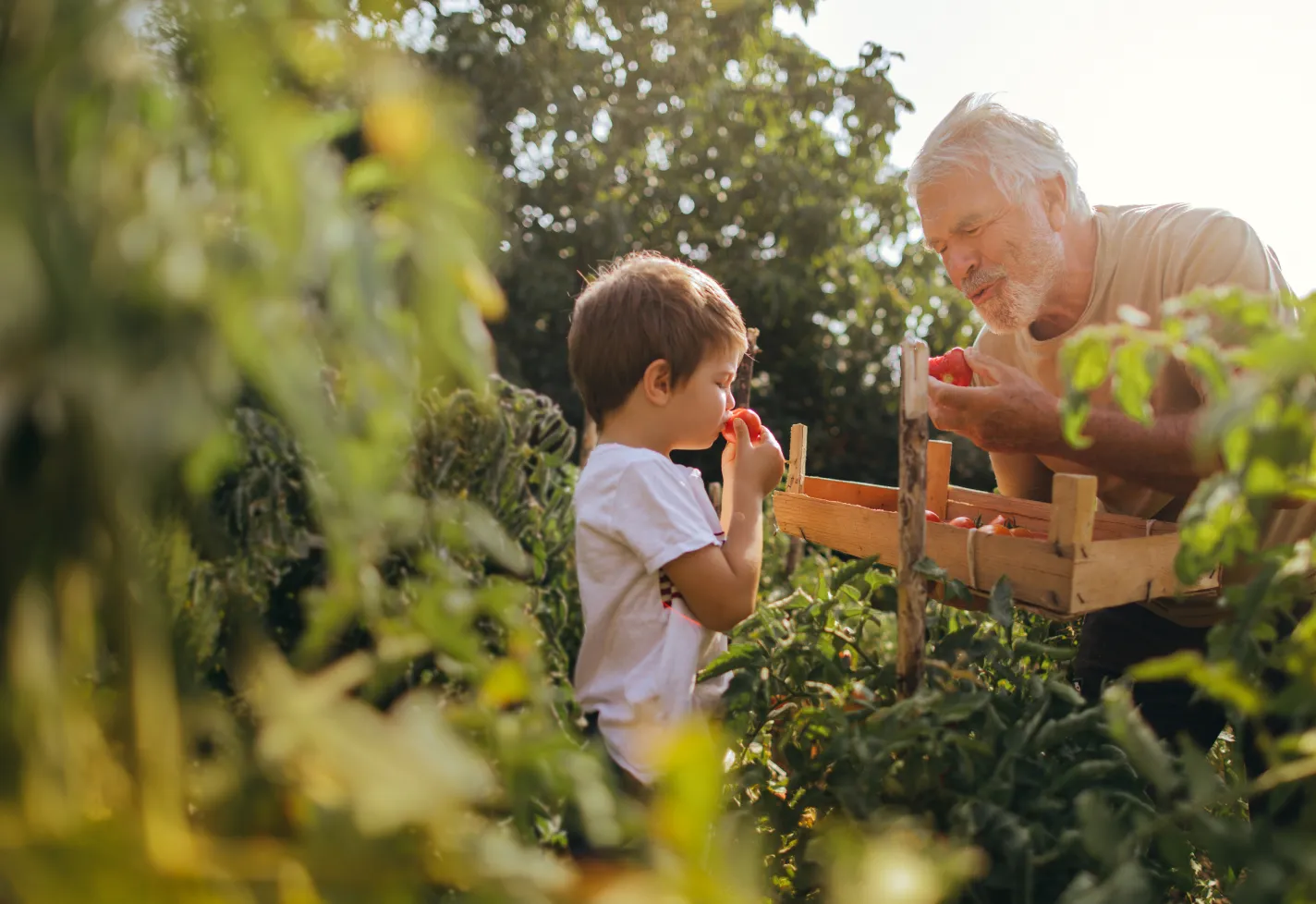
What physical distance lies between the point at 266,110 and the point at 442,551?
64.5 inches

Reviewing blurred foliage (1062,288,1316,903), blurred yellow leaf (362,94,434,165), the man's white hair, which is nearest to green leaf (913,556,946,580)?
blurred foliage (1062,288,1316,903)

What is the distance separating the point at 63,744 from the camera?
0.42 m

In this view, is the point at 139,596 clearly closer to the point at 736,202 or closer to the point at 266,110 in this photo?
the point at 266,110

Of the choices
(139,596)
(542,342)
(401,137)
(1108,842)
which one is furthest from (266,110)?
(542,342)

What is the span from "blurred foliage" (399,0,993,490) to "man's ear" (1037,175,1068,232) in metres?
5.09

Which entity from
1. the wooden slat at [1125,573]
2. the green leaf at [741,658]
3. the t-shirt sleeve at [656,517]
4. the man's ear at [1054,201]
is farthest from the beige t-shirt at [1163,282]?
the green leaf at [741,658]

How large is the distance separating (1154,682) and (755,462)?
1.18 metres

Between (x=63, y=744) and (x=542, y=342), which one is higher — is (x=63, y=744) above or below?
above

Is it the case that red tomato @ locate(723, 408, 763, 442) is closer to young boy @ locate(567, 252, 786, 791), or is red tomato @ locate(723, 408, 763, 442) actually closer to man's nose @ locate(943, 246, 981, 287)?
young boy @ locate(567, 252, 786, 791)

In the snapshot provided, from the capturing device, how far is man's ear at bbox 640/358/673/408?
6.63 feet

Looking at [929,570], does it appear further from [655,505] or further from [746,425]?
[746,425]

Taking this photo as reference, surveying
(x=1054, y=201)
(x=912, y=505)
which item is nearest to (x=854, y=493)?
(x=1054, y=201)

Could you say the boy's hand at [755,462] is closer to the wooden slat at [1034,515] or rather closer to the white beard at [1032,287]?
the wooden slat at [1034,515]

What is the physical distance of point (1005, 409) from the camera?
2049 millimetres
